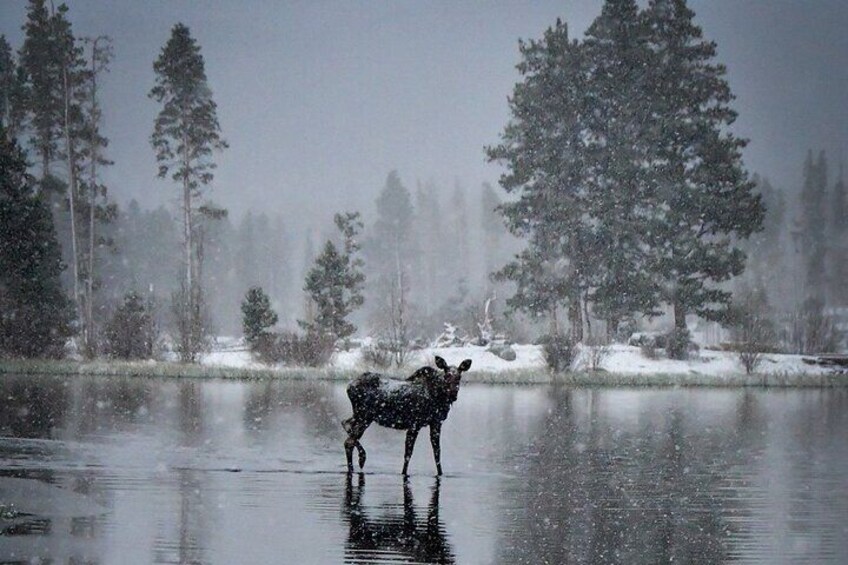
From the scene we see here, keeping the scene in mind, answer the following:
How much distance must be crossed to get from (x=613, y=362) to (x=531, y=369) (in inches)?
147

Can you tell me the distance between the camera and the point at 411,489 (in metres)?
12.6

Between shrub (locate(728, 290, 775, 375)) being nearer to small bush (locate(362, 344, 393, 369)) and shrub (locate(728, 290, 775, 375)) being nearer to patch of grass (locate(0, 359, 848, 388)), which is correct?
patch of grass (locate(0, 359, 848, 388))

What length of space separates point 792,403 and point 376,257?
72.9 metres

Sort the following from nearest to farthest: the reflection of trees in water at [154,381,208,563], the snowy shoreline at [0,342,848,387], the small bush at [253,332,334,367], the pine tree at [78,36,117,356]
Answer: the reflection of trees in water at [154,381,208,563]
the snowy shoreline at [0,342,848,387]
the small bush at [253,332,334,367]
the pine tree at [78,36,117,356]

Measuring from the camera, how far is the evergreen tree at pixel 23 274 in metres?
38.3

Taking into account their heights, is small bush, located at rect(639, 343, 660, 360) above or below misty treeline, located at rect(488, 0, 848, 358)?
below

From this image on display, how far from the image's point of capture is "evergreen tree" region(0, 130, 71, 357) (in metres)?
38.3

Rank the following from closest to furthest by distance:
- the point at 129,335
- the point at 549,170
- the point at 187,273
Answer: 1. the point at 129,335
2. the point at 187,273
3. the point at 549,170

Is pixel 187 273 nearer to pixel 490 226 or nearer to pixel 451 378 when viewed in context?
pixel 451 378

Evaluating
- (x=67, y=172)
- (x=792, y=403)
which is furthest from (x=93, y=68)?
(x=792, y=403)

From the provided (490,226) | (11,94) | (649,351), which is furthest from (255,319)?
(490,226)

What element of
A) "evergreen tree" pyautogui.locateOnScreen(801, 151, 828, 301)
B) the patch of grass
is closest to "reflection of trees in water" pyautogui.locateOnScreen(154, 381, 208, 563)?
the patch of grass

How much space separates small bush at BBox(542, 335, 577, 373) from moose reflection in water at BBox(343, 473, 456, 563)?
27.9 meters

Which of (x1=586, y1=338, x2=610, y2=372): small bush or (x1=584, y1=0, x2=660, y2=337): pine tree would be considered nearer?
(x1=586, y1=338, x2=610, y2=372): small bush
